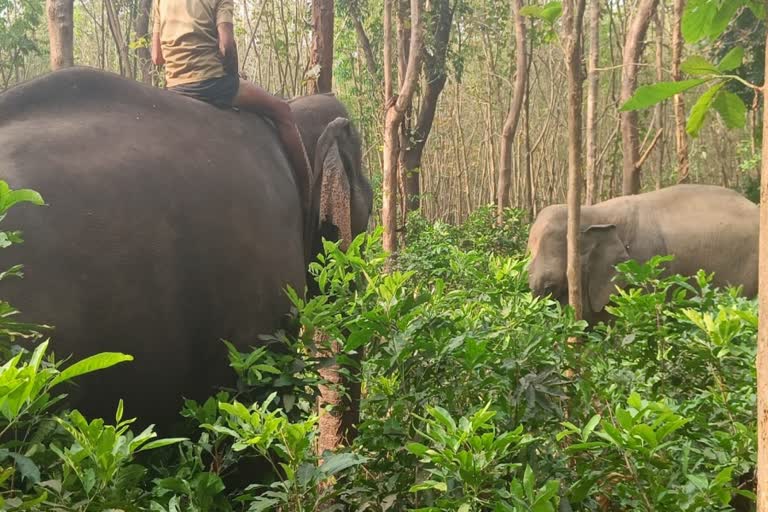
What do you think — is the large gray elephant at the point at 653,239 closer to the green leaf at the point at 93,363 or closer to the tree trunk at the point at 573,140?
the tree trunk at the point at 573,140

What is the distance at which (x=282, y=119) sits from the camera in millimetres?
3229

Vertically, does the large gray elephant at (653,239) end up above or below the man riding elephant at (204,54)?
below

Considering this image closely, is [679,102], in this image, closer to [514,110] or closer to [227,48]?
[514,110]

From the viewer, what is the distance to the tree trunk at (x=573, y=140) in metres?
3.01

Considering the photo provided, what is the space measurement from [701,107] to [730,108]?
0.07 metres

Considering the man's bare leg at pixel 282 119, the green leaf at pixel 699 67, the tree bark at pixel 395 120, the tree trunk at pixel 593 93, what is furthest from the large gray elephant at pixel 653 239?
the green leaf at pixel 699 67

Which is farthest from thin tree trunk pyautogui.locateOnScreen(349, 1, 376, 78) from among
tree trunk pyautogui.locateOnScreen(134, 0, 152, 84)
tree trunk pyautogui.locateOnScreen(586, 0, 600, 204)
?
tree trunk pyautogui.locateOnScreen(586, 0, 600, 204)

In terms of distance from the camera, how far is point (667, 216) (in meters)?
7.14

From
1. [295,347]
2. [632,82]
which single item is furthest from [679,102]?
[295,347]

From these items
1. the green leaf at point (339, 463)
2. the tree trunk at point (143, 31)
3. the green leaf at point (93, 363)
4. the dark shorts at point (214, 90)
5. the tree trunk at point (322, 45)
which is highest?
the tree trunk at point (143, 31)

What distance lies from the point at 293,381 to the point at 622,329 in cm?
108

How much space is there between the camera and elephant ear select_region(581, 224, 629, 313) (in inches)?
260

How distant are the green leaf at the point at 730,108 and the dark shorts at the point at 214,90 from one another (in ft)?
6.61

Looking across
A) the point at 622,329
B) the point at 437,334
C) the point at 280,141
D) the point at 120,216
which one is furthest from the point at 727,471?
the point at 280,141
